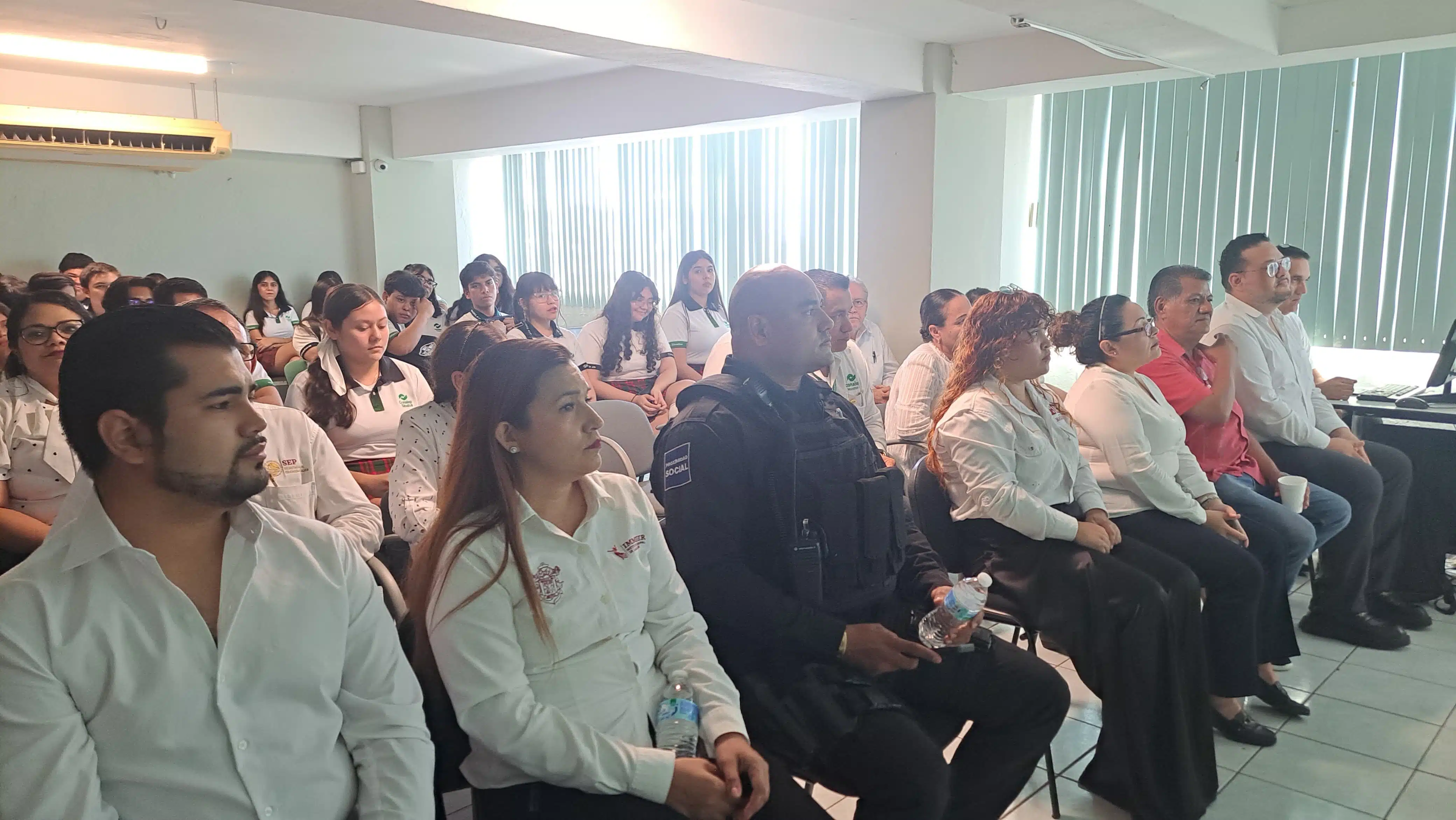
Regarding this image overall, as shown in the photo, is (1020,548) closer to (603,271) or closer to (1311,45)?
(1311,45)

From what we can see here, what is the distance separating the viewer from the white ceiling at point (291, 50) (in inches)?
203

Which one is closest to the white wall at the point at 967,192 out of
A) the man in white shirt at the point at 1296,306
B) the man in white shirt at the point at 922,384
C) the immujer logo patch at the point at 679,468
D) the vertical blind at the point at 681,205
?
the vertical blind at the point at 681,205

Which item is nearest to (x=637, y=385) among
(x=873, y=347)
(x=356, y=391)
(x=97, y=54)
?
(x=873, y=347)

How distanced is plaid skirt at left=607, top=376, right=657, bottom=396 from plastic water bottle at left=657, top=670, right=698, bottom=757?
10.6 ft

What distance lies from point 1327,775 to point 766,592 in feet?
6.20

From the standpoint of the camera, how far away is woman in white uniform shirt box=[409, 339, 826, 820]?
1515 millimetres

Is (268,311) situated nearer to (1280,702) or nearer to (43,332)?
(43,332)

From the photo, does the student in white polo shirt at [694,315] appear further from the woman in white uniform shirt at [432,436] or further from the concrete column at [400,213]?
the concrete column at [400,213]

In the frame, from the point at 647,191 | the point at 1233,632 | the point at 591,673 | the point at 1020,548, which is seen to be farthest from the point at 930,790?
the point at 647,191

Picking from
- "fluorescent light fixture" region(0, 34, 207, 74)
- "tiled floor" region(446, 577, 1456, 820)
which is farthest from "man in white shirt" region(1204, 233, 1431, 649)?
"fluorescent light fixture" region(0, 34, 207, 74)

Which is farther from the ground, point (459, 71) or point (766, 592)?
point (459, 71)

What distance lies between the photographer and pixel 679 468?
197 cm

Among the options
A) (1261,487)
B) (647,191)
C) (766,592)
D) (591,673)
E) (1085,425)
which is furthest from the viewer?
(647,191)

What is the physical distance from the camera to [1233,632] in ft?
9.17
